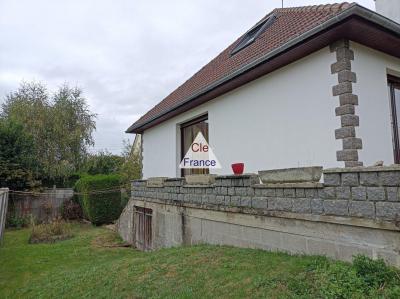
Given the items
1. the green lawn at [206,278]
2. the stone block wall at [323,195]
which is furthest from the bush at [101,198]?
the stone block wall at [323,195]

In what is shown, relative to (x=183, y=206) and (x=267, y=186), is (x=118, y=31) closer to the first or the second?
(x=183, y=206)

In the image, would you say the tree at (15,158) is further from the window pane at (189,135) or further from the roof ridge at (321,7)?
the roof ridge at (321,7)

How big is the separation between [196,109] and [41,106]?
14081mm

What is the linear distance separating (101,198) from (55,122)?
727 cm

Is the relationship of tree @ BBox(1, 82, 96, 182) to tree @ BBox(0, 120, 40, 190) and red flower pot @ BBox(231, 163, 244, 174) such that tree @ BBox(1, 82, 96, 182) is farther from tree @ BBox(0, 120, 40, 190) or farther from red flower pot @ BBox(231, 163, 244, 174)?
red flower pot @ BBox(231, 163, 244, 174)

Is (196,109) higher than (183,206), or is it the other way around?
(196,109)

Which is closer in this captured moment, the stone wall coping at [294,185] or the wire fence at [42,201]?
the stone wall coping at [294,185]

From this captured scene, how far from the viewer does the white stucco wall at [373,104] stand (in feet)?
15.8

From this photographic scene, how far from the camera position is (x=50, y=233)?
1163 centimetres

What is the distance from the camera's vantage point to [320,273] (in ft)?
10.6

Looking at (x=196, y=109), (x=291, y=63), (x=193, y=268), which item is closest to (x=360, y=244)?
(x=193, y=268)

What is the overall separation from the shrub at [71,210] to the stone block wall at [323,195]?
11580 mm

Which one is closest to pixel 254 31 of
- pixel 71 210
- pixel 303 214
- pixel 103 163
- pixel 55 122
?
pixel 303 214

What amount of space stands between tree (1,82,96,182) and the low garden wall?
1312cm
